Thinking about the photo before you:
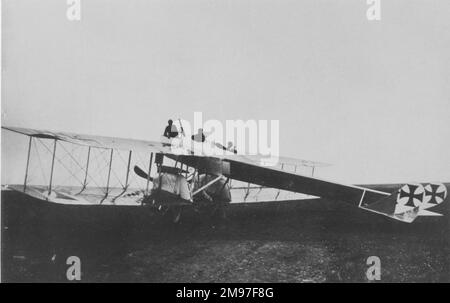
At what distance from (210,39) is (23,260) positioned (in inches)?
170

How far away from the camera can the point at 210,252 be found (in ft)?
18.1

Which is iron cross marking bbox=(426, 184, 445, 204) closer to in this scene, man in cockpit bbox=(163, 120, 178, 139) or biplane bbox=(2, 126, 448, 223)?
biplane bbox=(2, 126, 448, 223)

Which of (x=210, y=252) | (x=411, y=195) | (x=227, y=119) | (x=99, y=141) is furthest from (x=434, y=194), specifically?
(x=99, y=141)

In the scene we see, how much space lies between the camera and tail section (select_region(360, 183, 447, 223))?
5191 millimetres

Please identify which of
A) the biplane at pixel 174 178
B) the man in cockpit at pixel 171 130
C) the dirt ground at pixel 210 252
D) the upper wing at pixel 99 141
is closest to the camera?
the upper wing at pixel 99 141

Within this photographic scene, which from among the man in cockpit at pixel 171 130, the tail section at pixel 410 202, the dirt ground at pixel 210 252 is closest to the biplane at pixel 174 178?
the tail section at pixel 410 202

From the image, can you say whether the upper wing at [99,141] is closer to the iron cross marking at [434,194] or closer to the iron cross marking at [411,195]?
the iron cross marking at [411,195]

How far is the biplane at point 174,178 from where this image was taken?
529 cm

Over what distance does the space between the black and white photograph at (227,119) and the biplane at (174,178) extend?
3cm

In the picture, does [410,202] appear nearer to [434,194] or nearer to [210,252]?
[434,194]

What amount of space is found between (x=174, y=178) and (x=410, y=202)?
148 inches

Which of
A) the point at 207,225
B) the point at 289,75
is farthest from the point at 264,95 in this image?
the point at 207,225

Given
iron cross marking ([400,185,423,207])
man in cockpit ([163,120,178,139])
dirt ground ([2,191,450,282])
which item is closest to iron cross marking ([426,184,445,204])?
iron cross marking ([400,185,423,207])

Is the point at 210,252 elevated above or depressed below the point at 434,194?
below
